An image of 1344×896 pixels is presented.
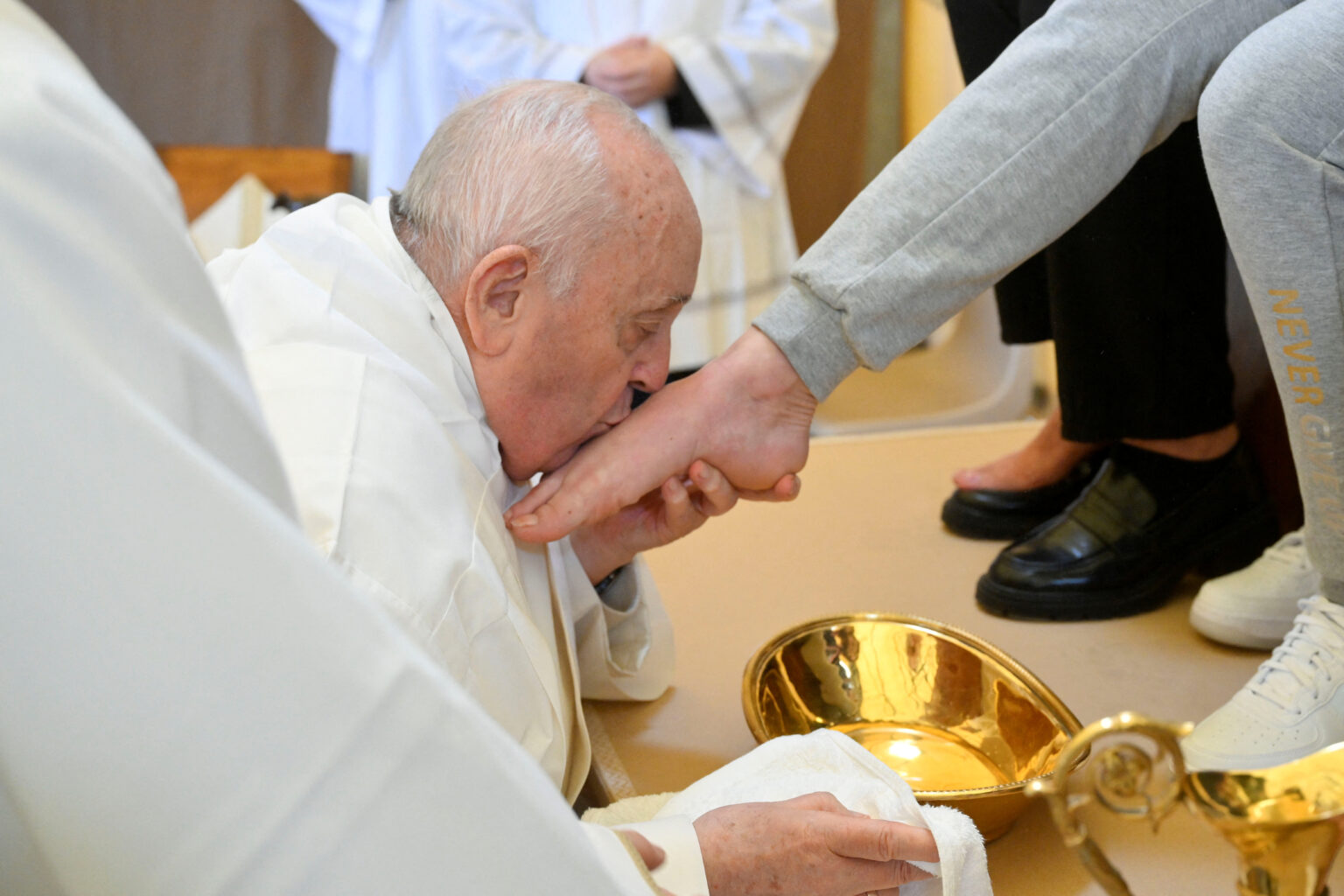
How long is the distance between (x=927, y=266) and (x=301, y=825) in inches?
35.4

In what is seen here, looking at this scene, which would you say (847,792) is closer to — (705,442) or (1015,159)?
(705,442)

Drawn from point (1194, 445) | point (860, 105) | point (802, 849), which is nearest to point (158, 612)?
point (802, 849)

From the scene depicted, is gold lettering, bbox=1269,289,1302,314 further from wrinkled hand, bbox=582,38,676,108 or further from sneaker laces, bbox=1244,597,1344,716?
wrinkled hand, bbox=582,38,676,108

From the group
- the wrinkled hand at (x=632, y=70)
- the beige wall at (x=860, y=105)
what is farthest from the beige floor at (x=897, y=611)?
the beige wall at (x=860, y=105)

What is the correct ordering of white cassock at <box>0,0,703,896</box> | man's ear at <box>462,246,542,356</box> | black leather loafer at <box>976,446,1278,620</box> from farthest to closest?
black leather loafer at <box>976,446,1278,620</box> < man's ear at <box>462,246,542,356</box> < white cassock at <box>0,0,703,896</box>

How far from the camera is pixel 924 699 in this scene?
1.32m

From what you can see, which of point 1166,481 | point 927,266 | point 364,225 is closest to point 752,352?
point 927,266

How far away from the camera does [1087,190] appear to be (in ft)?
4.04

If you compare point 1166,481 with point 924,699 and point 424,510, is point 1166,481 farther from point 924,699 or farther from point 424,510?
point 424,510

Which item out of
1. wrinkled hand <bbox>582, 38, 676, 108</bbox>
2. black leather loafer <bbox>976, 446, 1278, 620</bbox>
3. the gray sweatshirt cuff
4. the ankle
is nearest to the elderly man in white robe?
the gray sweatshirt cuff

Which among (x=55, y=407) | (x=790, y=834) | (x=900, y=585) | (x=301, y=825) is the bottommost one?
Result: (x=900, y=585)

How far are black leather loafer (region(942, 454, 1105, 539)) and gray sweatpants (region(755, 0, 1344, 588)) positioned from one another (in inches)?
25.4

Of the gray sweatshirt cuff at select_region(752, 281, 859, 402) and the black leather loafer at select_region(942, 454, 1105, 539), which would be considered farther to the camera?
the black leather loafer at select_region(942, 454, 1105, 539)

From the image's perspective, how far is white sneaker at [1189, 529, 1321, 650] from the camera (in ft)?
4.74
